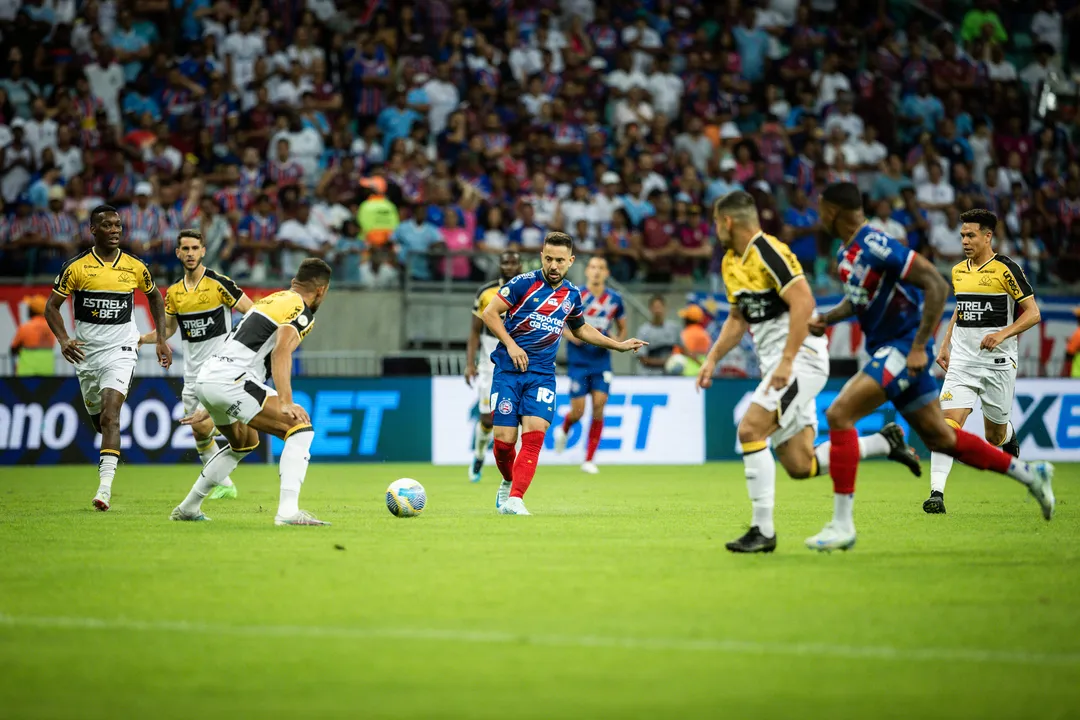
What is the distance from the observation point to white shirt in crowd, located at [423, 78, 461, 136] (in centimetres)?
2606

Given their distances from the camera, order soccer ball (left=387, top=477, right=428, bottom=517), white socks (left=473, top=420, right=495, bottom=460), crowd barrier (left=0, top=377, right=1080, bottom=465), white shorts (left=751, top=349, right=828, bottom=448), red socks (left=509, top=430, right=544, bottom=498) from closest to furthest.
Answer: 1. white shorts (left=751, top=349, right=828, bottom=448)
2. soccer ball (left=387, top=477, right=428, bottom=517)
3. red socks (left=509, top=430, right=544, bottom=498)
4. white socks (left=473, top=420, right=495, bottom=460)
5. crowd barrier (left=0, top=377, right=1080, bottom=465)

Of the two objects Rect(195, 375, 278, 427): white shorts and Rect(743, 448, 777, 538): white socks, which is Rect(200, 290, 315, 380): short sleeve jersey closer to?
Rect(195, 375, 278, 427): white shorts

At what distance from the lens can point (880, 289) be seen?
9148 mm

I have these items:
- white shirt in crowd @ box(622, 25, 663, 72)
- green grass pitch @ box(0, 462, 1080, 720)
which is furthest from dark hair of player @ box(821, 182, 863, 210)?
white shirt in crowd @ box(622, 25, 663, 72)

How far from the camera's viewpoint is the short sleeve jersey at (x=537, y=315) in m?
12.5

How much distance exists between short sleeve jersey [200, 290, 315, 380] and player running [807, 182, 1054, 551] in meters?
3.93

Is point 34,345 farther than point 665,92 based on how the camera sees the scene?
No

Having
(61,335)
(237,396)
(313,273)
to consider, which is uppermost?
(313,273)

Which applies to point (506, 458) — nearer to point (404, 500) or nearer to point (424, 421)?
point (404, 500)

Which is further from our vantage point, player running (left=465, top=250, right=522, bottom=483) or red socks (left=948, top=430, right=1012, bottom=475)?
player running (left=465, top=250, right=522, bottom=483)

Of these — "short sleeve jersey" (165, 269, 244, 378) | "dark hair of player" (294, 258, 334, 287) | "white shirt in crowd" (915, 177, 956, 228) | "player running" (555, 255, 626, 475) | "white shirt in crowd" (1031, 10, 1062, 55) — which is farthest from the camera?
"white shirt in crowd" (1031, 10, 1062, 55)

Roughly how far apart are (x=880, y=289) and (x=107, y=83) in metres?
19.0

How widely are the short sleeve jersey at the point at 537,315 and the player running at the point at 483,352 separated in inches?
109

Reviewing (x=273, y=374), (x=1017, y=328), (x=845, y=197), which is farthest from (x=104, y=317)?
(x=1017, y=328)
